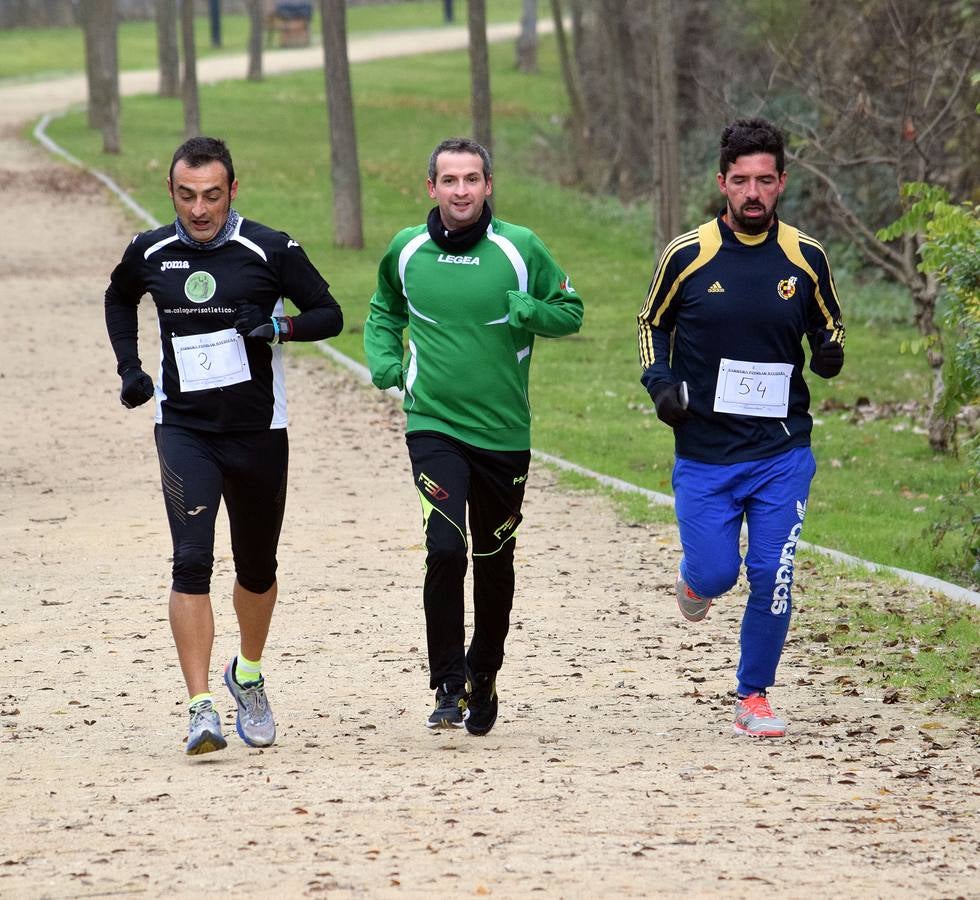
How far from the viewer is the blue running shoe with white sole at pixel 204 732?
6523mm

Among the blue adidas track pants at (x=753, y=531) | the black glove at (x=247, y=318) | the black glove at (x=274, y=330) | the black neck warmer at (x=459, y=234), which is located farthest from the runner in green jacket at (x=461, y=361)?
the blue adidas track pants at (x=753, y=531)

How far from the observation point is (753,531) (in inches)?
274

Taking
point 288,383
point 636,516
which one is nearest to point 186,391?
point 636,516

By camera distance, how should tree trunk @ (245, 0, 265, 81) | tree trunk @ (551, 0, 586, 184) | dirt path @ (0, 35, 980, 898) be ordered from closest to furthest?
dirt path @ (0, 35, 980, 898) → tree trunk @ (551, 0, 586, 184) → tree trunk @ (245, 0, 265, 81)

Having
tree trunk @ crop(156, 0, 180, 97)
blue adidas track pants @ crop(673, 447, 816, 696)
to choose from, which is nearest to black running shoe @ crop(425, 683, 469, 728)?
blue adidas track pants @ crop(673, 447, 816, 696)

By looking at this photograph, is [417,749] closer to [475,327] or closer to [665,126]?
[475,327]

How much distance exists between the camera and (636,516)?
39.3 ft

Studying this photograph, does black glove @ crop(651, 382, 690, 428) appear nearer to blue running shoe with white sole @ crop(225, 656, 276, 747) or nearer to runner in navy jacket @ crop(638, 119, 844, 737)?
runner in navy jacket @ crop(638, 119, 844, 737)

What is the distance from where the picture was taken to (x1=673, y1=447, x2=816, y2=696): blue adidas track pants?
6895 mm

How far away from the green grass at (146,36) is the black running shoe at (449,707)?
5725cm

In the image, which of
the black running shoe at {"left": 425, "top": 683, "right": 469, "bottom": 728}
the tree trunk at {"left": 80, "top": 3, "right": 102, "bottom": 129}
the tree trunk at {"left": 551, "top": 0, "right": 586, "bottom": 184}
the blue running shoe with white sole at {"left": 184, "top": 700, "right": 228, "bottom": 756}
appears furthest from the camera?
the tree trunk at {"left": 80, "top": 3, "right": 102, "bottom": 129}

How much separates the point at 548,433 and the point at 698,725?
8.58m

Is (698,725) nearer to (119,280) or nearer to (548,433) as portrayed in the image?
(119,280)

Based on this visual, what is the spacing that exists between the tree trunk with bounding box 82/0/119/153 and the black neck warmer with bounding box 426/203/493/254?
3400 centimetres
